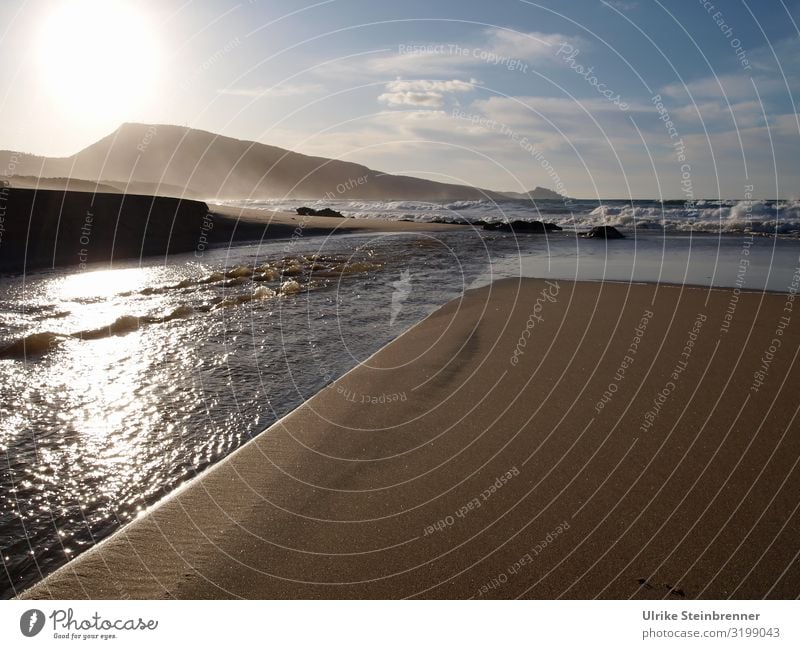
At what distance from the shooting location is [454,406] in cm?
536

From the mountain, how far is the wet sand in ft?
274

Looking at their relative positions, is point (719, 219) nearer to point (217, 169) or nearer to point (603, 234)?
point (603, 234)

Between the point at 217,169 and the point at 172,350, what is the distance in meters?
116

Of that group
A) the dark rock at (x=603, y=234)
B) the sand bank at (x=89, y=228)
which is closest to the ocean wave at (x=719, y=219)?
the dark rock at (x=603, y=234)

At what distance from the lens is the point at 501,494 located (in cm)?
378

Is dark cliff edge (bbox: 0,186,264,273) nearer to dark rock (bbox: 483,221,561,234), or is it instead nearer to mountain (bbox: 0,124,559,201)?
dark rock (bbox: 483,221,561,234)

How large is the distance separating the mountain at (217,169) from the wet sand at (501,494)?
83.4 meters

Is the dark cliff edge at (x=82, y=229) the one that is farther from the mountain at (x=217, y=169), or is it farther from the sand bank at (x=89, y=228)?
the mountain at (x=217, y=169)

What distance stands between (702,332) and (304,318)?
20.0 ft

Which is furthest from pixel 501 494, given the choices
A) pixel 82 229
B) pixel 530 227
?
pixel 530 227

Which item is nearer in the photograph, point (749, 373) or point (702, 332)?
point (749, 373)

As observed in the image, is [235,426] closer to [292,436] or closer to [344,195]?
[292,436]
